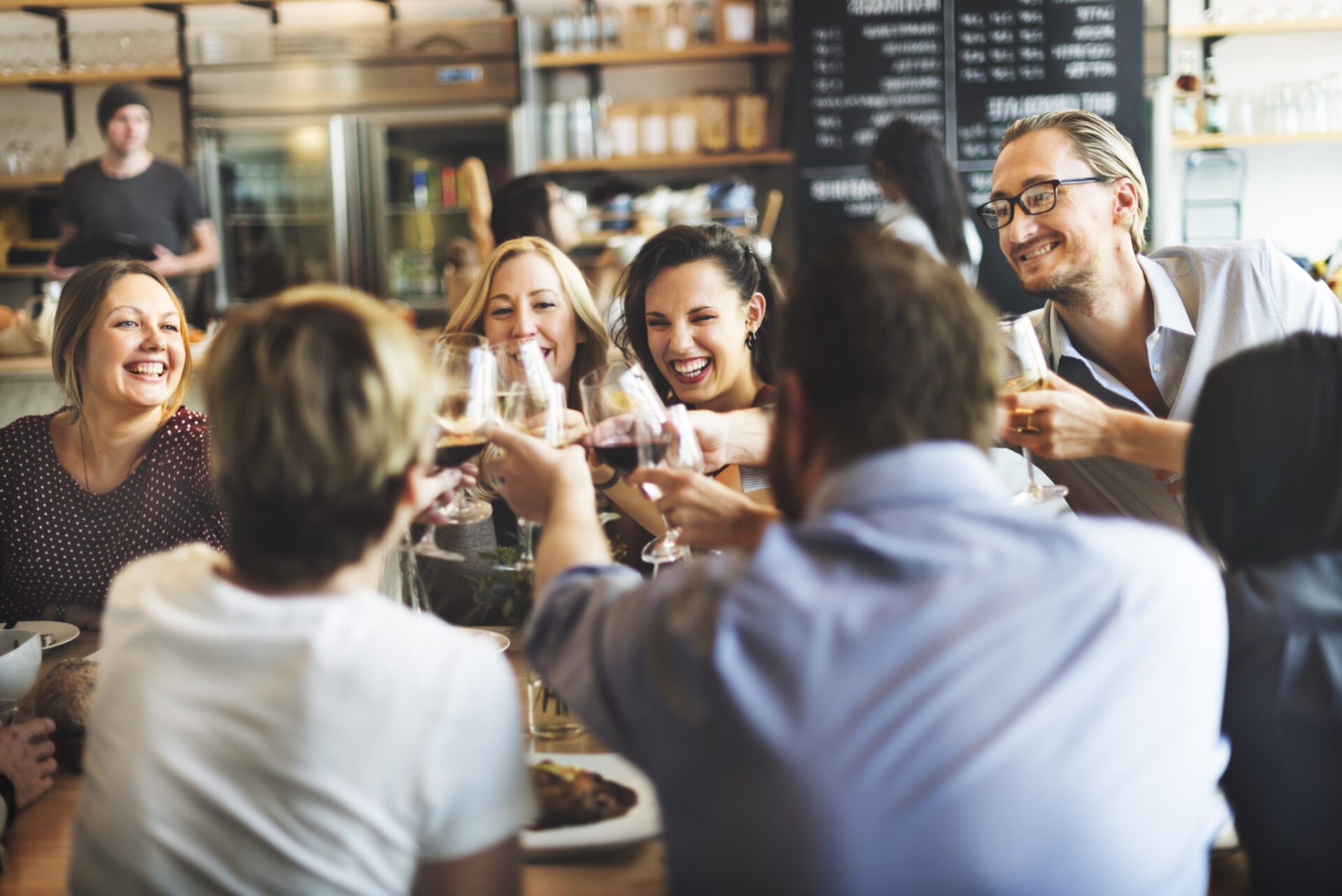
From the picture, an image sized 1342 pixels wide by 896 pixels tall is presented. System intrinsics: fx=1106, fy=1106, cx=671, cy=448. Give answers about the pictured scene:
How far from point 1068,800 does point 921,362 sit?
30 centimetres

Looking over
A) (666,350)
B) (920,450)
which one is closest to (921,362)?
(920,450)

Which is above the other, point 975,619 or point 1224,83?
point 1224,83

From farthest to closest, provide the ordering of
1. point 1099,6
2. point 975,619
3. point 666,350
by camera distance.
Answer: point 1099,6
point 666,350
point 975,619

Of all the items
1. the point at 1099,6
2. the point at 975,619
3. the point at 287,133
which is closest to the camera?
the point at 975,619

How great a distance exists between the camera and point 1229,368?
962 millimetres

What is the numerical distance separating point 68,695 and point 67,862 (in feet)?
0.83

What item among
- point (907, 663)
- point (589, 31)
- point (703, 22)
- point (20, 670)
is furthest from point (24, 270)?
point (907, 663)

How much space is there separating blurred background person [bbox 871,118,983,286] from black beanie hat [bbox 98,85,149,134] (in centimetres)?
292

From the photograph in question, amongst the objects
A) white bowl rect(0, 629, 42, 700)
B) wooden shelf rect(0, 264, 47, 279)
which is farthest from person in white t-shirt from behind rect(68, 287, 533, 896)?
wooden shelf rect(0, 264, 47, 279)

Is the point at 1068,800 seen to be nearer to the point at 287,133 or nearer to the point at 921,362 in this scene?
the point at 921,362

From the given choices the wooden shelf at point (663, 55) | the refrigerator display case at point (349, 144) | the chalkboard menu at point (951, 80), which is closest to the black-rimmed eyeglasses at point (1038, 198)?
the chalkboard menu at point (951, 80)

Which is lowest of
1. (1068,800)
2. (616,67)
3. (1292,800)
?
(1292,800)

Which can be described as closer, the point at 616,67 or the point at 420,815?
the point at 420,815

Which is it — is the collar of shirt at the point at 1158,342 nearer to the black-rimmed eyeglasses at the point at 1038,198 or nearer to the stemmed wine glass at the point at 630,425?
the black-rimmed eyeglasses at the point at 1038,198
